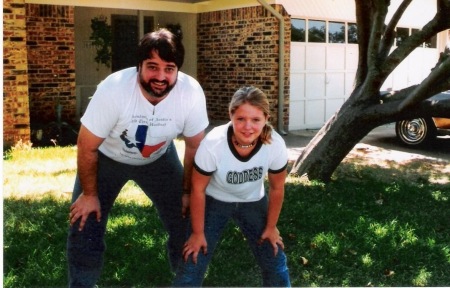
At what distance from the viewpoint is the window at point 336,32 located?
13602mm

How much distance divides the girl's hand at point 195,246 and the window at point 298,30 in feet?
32.6

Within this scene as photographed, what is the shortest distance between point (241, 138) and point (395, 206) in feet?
11.6

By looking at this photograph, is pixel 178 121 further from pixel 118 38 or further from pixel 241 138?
pixel 118 38


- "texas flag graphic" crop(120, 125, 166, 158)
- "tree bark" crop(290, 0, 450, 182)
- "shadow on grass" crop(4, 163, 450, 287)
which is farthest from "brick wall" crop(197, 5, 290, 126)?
"texas flag graphic" crop(120, 125, 166, 158)

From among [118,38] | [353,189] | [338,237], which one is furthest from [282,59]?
[338,237]

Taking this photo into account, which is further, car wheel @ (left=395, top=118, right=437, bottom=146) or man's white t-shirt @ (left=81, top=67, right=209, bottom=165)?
car wheel @ (left=395, top=118, right=437, bottom=146)

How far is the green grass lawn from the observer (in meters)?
4.16

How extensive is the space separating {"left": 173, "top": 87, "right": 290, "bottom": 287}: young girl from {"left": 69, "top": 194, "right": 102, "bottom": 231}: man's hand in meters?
0.58

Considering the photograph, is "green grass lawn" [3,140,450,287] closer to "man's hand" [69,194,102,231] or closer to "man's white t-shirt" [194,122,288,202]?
"man's hand" [69,194,102,231]

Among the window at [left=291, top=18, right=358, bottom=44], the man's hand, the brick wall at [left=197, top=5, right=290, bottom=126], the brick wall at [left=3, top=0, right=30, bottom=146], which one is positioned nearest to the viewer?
the man's hand

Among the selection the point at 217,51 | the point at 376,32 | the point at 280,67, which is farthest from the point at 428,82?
the point at 217,51

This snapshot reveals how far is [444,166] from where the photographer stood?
894 centimetres

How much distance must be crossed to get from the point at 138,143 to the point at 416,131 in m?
8.41

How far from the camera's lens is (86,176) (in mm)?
3318
